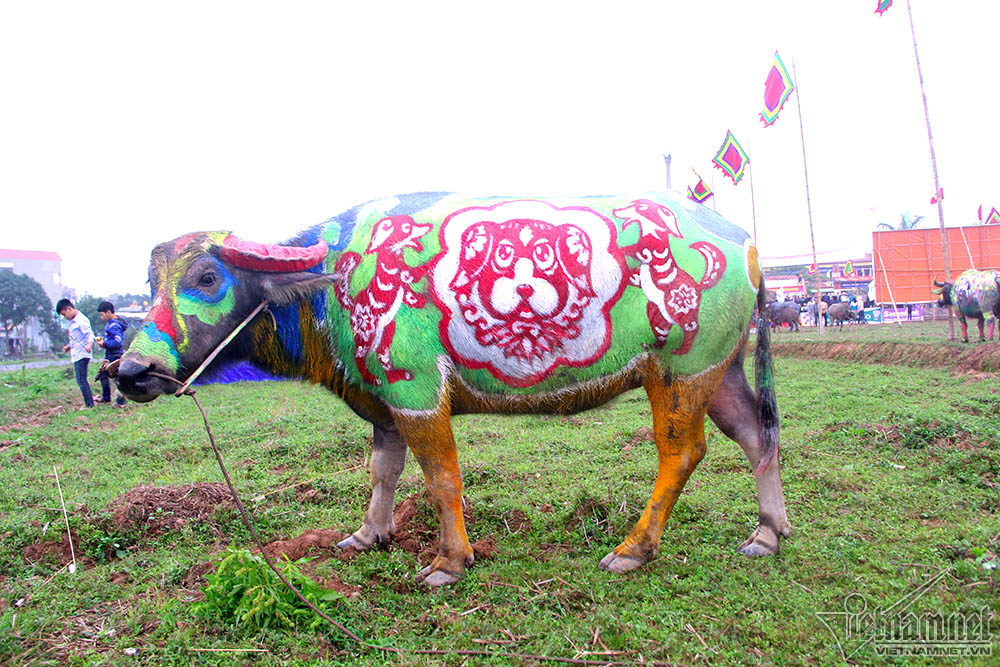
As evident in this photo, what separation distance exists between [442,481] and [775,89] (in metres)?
17.5

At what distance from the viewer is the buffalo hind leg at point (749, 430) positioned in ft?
12.2

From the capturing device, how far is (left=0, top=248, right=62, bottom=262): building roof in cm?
4803

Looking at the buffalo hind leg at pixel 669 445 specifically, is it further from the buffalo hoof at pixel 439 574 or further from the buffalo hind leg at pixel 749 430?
the buffalo hoof at pixel 439 574

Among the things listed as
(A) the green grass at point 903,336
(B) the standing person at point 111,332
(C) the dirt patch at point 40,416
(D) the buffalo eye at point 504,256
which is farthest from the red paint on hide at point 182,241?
(A) the green grass at point 903,336

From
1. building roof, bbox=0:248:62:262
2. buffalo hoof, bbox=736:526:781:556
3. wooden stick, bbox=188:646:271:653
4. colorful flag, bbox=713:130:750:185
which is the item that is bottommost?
buffalo hoof, bbox=736:526:781:556

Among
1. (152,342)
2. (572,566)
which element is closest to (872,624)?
(572,566)

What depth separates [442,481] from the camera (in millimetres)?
3404

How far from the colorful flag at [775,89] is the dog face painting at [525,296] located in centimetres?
1630

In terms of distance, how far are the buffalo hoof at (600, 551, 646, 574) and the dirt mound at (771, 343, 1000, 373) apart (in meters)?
9.23

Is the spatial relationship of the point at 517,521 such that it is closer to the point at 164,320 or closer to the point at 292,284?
the point at 292,284

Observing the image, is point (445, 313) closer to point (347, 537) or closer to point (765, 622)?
point (347, 537)

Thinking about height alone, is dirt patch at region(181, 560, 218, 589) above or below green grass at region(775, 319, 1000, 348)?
above

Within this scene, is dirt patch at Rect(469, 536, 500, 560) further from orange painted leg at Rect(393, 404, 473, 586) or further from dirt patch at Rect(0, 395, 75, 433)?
dirt patch at Rect(0, 395, 75, 433)

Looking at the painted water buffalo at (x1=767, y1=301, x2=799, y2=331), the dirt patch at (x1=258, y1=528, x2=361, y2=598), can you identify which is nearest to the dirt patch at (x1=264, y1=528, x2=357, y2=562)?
the dirt patch at (x1=258, y1=528, x2=361, y2=598)
